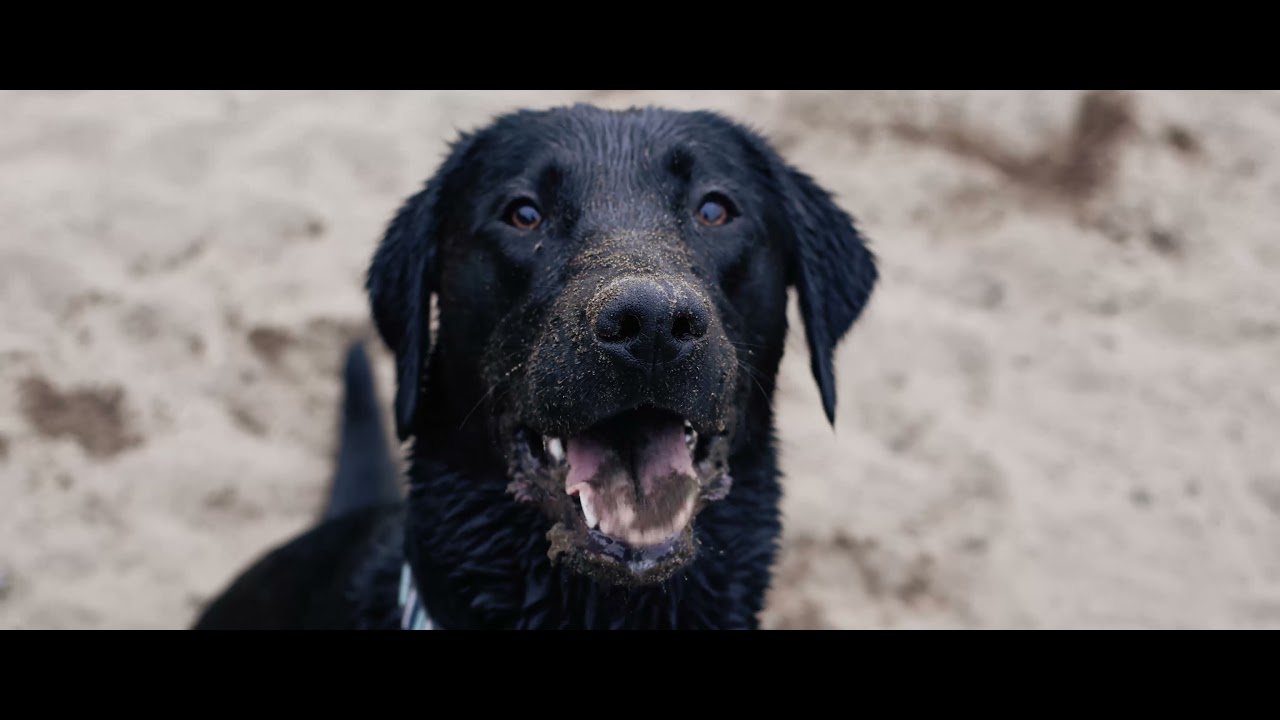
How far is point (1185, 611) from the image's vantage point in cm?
336

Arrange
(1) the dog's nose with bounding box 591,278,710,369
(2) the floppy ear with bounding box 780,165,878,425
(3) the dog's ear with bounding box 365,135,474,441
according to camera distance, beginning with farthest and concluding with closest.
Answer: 1. (2) the floppy ear with bounding box 780,165,878,425
2. (3) the dog's ear with bounding box 365,135,474,441
3. (1) the dog's nose with bounding box 591,278,710,369

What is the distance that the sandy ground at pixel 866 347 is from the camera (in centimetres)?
345

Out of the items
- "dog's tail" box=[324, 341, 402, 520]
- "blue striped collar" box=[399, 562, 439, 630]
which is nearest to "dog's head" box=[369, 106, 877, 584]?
"blue striped collar" box=[399, 562, 439, 630]

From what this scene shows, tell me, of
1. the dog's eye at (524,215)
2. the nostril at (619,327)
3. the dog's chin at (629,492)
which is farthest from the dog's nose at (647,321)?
the dog's eye at (524,215)

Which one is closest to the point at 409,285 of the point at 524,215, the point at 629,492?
the point at 524,215

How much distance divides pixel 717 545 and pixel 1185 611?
6.29ft

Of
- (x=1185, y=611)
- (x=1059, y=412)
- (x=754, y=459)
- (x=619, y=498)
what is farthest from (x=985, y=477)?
(x=619, y=498)

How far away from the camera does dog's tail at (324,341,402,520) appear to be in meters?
3.41

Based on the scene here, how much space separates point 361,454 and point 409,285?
1151mm

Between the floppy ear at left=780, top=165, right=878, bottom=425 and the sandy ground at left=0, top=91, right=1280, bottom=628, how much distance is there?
3.61 feet

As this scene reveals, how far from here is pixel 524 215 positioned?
2338mm

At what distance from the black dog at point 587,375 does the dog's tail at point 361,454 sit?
24.1 inches

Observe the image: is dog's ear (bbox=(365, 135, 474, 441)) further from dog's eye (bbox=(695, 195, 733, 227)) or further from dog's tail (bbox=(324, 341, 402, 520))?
dog's tail (bbox=(324, 341, 402, 520))

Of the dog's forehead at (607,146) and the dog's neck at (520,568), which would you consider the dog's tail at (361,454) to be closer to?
the dog's neck at (520,568)
